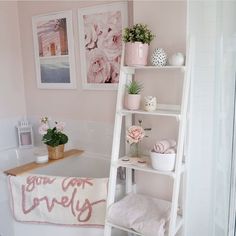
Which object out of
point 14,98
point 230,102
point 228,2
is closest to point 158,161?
point 230,102

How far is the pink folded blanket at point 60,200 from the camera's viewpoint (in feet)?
5.98

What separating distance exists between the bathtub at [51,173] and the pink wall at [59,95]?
407mm

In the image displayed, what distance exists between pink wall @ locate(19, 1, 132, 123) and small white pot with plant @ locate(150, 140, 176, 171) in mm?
823

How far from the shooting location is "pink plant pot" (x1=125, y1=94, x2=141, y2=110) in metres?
1.72

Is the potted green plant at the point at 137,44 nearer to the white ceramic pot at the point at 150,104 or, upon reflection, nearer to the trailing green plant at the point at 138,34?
the trailing green plant at the point at 138,34

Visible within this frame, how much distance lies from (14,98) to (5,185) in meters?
1.17

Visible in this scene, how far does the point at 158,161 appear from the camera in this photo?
1.59 meters

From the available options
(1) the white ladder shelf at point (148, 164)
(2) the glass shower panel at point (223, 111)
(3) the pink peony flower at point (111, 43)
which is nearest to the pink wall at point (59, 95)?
(3) the pink peony flower at point (111, 43)

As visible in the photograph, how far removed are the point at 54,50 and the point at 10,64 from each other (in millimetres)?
575

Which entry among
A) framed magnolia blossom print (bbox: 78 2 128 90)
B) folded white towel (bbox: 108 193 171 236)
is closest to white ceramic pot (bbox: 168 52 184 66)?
framed magnolia blossom print (bbox: 78 2 128 90)

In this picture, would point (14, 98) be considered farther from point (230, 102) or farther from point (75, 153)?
point (230, 102)

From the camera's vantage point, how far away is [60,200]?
186 cm

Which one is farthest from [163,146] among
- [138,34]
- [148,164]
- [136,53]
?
[138,34]

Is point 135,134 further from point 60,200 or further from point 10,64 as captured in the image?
point 10,64
